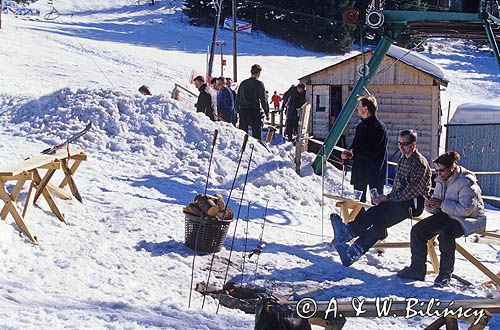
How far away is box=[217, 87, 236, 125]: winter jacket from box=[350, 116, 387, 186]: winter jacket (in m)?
7.16

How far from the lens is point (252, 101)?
14.4 metres

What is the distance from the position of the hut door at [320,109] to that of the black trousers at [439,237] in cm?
1409

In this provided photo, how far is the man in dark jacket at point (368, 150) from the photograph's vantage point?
31.2 ft

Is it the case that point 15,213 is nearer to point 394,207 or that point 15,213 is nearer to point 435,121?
point 394,207

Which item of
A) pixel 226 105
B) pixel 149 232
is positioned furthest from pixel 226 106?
pixel 149 232

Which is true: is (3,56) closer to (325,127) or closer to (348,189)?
(325,127)

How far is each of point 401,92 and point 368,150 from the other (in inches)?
483

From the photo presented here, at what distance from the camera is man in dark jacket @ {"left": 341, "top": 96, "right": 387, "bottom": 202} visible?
375 inches

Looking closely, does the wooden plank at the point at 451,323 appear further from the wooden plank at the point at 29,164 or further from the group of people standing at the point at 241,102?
the group of people standing at the point at 241,102

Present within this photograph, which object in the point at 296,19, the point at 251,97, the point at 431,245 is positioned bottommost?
the point at 431,245

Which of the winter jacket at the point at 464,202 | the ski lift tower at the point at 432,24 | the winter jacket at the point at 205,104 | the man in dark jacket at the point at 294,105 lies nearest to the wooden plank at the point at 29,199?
the winter jacket at the point at 464,202

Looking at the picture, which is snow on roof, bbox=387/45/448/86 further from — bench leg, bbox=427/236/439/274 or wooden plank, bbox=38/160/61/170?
wooden plank, bbox=38/160/61/170

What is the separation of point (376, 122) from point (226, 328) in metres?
4.28

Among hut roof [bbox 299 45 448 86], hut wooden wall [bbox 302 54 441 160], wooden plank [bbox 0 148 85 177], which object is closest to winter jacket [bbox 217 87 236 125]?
hut roof [bbox 299 45 448 86]
